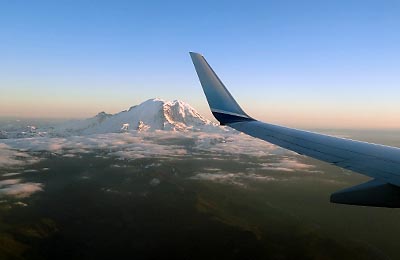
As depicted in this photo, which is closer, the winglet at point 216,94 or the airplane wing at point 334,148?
the airplane wing at point 334,148

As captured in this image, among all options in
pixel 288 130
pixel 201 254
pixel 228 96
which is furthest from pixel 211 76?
pixel 201 254

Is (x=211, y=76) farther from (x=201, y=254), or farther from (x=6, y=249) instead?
(x=6, y=249)

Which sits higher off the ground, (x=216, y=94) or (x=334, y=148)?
(x=216, y=94)

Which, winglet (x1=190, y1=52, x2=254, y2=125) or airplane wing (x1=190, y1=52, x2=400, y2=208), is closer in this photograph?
airplane wing (x1=190, y1=52, x2=400, y2=208)

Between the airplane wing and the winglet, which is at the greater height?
the winglet

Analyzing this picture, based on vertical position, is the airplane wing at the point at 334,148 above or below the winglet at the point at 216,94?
below

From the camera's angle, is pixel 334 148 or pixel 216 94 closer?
pixel 334 148
